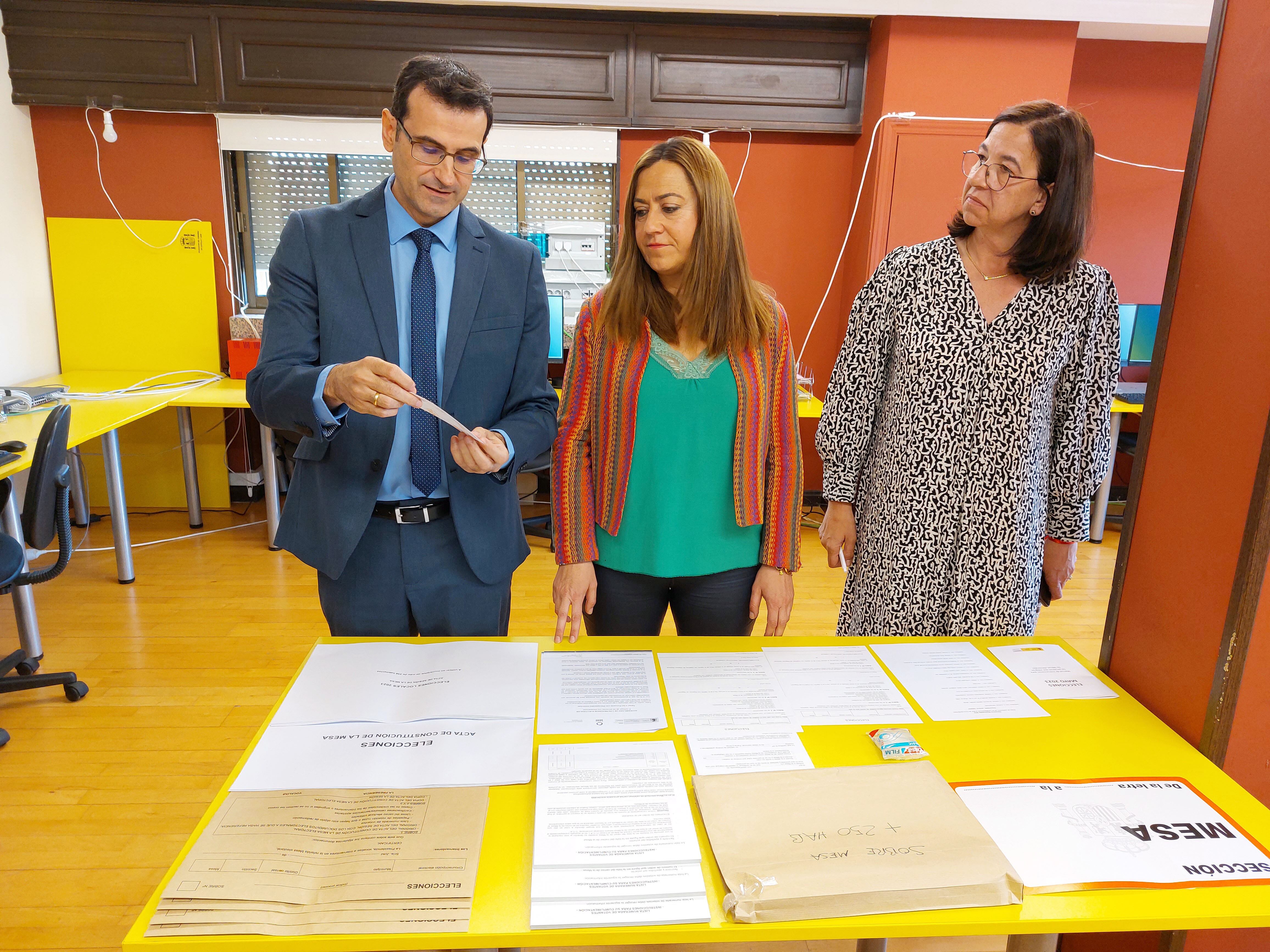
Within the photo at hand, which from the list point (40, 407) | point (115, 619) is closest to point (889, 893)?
point (115, 619)

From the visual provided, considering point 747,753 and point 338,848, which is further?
point 747,753

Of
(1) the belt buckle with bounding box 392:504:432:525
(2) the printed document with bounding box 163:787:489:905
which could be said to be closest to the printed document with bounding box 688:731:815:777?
(2) the printed document with bounding box 163:787:489:905

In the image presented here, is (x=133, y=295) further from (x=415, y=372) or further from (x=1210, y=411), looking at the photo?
(x=1210, y=411)

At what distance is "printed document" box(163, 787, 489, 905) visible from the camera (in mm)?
814

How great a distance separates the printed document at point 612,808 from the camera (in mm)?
879

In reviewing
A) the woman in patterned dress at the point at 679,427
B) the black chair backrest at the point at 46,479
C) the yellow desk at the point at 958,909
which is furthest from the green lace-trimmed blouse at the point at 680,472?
the black chair backrest at the point at 46,479

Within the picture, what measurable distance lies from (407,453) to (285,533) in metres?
0.29

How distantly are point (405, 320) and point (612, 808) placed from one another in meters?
0.94

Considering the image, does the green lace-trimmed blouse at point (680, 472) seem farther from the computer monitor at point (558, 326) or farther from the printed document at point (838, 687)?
the computer monitor at point (558, 326)

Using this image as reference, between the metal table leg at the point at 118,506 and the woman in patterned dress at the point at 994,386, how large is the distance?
130 inches

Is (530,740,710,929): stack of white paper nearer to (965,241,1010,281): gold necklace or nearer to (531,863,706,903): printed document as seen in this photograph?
(531,863,706,903): printed document

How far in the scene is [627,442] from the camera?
4.96ft

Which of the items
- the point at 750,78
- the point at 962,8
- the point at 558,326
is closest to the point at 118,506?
the point at 558,326

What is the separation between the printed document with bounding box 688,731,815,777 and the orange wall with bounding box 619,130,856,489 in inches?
148
